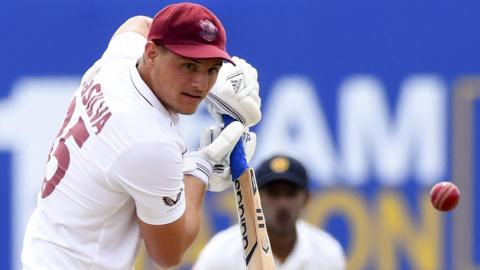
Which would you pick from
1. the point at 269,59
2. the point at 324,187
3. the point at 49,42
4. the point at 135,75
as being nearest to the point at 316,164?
the point at 324,187

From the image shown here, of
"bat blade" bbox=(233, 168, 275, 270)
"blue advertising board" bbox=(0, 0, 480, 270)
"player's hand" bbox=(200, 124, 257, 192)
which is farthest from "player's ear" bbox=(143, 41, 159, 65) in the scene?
"blue advertising board" bbox=(0, 0, 480, 270)

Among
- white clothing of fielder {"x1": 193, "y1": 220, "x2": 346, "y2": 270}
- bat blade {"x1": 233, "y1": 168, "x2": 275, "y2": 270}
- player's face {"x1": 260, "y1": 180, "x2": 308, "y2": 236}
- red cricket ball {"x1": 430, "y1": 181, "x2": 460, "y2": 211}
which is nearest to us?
bat blade {"x1": 233, "y1": 168, "x2": 275, "y2": 270}

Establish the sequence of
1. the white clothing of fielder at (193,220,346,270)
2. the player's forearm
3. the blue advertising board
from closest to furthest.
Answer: the player's forearm → the white clothing of fielder at (193,220,346,270) → the blue advertising board

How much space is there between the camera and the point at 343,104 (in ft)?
23.4

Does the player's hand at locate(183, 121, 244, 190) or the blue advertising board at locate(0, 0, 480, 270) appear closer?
the player's hand at locate(183, 121, 244, 190)

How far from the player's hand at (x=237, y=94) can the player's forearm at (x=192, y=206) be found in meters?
0.23

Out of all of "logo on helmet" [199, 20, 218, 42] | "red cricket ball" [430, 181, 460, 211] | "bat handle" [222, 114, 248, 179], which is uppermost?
"logo on helmet" [199, 20, 218, 42]

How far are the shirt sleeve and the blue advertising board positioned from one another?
2.93 meters

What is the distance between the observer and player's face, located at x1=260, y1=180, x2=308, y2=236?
597cm

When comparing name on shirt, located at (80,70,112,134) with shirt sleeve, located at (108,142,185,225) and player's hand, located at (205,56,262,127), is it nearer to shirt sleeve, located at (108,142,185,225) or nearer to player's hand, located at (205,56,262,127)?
shirt sleeve, located at (108,142,185,225)

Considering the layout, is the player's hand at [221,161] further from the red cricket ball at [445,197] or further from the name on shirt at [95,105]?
the red cricket ball at [445,197]

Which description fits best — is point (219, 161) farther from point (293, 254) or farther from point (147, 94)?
point (293, 254)

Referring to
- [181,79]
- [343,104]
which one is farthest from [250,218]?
[343,104]

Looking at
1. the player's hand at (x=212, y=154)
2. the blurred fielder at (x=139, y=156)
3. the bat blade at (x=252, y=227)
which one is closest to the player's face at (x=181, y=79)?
the blurred fielder at (x=139, y=156)
